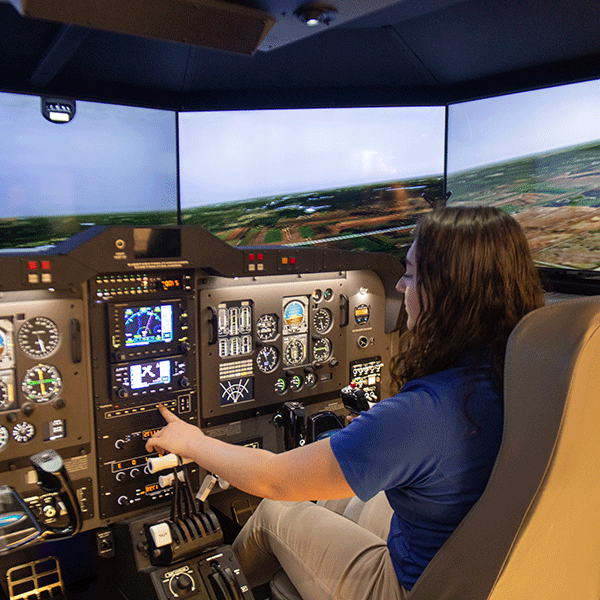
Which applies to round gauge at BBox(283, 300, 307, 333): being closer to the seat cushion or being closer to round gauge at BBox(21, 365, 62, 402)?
round gauge at BBox(21, 365, 62, 402)

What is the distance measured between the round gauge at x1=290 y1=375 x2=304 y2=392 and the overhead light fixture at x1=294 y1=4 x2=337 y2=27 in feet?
5.22

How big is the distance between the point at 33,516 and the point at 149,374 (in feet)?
2.78

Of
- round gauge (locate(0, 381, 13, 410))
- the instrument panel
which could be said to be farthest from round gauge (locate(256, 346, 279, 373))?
round gauge (locate(0, 381, 13, 410))

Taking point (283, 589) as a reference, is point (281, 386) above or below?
above

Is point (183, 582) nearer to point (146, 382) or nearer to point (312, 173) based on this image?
point (146, 382)

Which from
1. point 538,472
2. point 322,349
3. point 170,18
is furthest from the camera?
point 322,349

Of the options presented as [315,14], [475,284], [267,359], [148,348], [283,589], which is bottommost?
[283,589]

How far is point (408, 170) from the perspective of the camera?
436 cm

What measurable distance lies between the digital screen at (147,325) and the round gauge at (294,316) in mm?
608

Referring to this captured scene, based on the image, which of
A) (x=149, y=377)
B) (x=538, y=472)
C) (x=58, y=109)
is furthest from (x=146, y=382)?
(x=58, y=109)

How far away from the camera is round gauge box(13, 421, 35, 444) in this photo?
1986mm

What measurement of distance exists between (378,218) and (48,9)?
3.20 metres

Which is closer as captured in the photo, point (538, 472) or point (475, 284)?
point (538, 472)

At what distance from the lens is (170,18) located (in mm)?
1764
